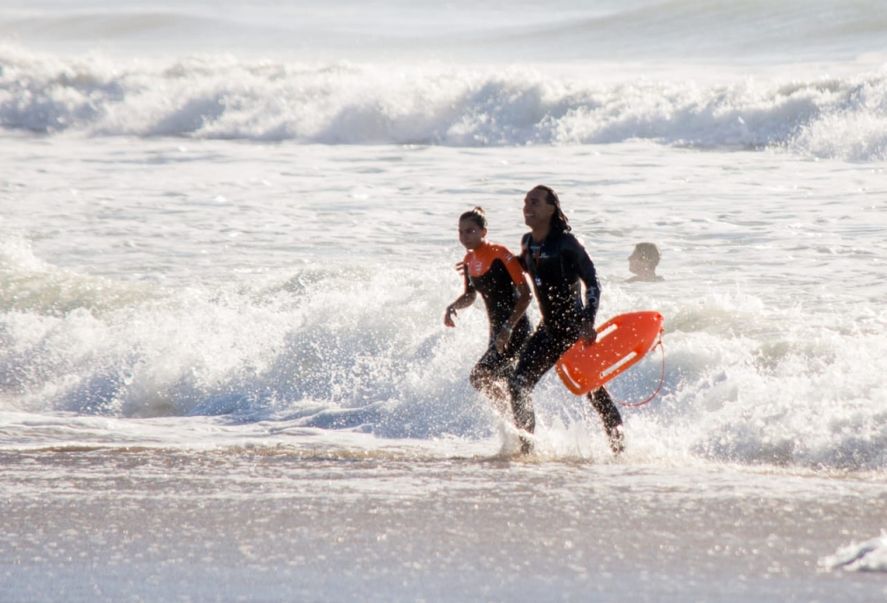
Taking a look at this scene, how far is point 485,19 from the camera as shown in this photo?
45.9 m

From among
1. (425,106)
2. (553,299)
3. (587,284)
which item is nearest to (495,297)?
(553,299)

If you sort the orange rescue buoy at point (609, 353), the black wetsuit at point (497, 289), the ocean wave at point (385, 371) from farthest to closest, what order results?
the ocean wave at point (385, 371), the black wetsuit at point (497, 289), the orange rescue buoy at point (609, 353)

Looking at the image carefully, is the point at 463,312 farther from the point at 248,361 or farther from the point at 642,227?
the point at 642,227

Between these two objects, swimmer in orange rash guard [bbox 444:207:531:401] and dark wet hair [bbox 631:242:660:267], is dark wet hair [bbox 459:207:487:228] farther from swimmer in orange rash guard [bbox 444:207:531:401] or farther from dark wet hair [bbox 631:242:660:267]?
dark wet hair [bbox 631:242:660:267]

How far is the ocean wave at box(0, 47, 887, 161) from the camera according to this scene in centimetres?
2081

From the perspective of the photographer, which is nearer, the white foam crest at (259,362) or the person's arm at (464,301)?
the person's arm at (464,301)

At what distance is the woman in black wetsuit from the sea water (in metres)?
0.27

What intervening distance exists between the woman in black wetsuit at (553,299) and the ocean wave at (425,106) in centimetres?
1178

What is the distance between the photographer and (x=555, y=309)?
735cm

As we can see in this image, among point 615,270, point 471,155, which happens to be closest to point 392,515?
point 615,270

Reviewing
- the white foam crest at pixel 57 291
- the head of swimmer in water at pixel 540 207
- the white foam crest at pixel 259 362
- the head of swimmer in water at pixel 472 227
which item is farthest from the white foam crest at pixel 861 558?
the white foam crest at pixel 57 291

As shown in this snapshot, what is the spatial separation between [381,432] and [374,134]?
53.4 ft

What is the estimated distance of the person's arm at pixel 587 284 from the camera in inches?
279

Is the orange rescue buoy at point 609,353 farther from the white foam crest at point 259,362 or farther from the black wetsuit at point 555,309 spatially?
the white foam crest at point 259,362
